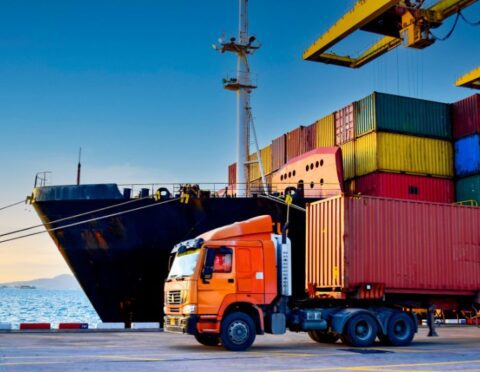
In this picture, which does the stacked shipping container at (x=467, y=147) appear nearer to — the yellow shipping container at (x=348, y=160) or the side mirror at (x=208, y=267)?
the yellow shipping container at (x=348, y=160)

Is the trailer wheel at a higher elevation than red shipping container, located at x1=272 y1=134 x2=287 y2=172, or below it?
below

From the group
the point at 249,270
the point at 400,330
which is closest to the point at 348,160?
the point at 400,330

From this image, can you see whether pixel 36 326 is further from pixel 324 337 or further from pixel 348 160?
pixel 348 160

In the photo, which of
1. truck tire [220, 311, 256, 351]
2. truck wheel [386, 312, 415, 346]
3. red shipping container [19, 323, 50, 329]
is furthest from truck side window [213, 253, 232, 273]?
red shipping container [19, 323, 50, 329]

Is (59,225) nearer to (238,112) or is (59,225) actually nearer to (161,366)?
(238,112)

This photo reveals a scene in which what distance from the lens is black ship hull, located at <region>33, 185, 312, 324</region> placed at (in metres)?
25.3

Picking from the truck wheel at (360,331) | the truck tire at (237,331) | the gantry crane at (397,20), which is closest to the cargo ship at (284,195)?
the gantry crane at (397,20)

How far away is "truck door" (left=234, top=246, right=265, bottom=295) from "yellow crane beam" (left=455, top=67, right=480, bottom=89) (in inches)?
992

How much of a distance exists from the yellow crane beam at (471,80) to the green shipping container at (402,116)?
5527mm

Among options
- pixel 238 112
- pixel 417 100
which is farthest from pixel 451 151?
pixel 238 112

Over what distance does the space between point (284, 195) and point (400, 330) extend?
455 inches

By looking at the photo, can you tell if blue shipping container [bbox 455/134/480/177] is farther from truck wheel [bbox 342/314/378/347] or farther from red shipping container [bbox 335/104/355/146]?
truck wheel [bbox 342/314/378/347]

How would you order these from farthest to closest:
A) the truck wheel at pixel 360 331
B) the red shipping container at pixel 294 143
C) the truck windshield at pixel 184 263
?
the red shipping container at pixel 294 143 → the truck wheel at pixel 360 331 → the truck windshield at pixel 184 263

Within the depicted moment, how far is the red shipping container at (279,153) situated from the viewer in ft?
114
